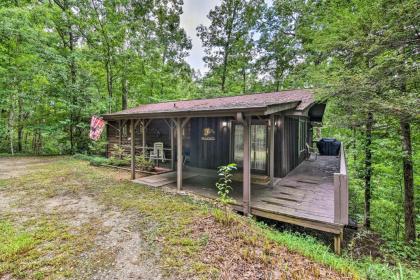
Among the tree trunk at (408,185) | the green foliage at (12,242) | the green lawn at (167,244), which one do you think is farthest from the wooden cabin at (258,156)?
the green foliage at (12,242)

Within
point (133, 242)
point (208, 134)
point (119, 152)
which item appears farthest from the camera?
point (119, 152)

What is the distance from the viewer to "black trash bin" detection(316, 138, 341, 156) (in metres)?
12.0

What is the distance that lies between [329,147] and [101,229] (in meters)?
12.6

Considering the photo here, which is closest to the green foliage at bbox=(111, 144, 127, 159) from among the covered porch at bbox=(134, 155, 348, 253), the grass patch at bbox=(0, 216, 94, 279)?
the covered porch at bbox=(134, 155, 348, 253)

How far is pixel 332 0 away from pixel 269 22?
6.06 metres

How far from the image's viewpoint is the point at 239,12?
605 inches

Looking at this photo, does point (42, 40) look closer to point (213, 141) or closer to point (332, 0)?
point (213, 141)

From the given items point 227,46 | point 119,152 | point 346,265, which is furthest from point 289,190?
point 227,46

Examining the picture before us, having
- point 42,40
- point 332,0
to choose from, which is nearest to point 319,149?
point 332,0

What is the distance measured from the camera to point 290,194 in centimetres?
534

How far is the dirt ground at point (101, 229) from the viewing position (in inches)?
105

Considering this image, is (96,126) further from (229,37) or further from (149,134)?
(229,37)

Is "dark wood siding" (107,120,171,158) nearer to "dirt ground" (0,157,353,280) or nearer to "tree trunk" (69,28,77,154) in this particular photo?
"tree trunk" (69,28,77,154)

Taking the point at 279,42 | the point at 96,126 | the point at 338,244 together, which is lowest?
the point at 338,244
